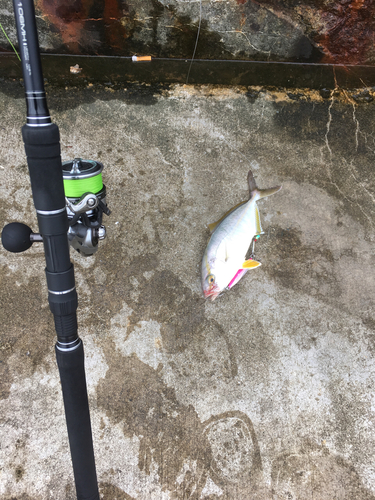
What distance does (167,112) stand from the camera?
2.72 m

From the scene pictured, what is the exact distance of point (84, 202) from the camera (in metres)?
1.76

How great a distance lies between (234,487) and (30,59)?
3347mm

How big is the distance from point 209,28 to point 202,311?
2567mm

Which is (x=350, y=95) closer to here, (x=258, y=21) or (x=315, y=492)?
(x=258, y=21)

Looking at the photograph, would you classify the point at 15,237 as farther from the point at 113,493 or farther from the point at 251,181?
the point at 113,493

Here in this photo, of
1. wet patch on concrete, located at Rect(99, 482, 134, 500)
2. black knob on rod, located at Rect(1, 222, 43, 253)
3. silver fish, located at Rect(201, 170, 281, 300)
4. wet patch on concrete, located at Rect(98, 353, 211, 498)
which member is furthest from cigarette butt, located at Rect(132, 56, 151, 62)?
wet patch on concrete, located at Rect(99, 482, 134, 500)

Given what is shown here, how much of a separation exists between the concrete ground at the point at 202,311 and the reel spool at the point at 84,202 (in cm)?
72

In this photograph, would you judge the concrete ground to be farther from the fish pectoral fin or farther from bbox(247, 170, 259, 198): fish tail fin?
the fish pectoral fin

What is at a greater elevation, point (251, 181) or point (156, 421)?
point (251, 181)

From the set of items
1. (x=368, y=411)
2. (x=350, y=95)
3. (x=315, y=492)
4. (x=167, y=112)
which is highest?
(x=350, y=95)

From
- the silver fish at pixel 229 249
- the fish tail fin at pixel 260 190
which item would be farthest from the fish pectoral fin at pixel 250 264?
the fish tail fin at pixel 260 190

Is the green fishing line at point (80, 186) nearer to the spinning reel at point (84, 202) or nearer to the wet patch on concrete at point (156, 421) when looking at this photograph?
the spinning reel at point (84, 202)

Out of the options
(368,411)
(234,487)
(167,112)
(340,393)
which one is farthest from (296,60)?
(234,487)

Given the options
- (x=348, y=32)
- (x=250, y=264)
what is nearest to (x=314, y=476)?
(x=250, y=264)
